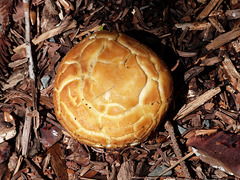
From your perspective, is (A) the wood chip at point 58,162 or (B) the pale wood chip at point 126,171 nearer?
(B) the pale wood chip at point 126,171

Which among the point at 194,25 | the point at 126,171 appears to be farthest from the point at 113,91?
the point at 194,25

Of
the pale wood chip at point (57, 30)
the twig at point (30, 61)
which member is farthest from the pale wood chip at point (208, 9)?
the twig at point (30, 61)

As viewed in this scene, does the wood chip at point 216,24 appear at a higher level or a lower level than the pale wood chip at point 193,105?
higher

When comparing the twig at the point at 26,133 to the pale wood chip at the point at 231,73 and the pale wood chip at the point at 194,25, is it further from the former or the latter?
the pale wood chip at the point at 231,73

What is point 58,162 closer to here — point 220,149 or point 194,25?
point 220,149

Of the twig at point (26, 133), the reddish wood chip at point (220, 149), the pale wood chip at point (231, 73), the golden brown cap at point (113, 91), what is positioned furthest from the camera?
the twig at point (26, 133)

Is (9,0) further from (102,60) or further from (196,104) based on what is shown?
(196,104)

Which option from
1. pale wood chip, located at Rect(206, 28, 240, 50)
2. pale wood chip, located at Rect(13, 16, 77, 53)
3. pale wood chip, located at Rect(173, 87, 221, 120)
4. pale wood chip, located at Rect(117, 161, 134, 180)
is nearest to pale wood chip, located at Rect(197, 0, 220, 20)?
pale wood chip, located at Rect(206, 28, 240, 50)
